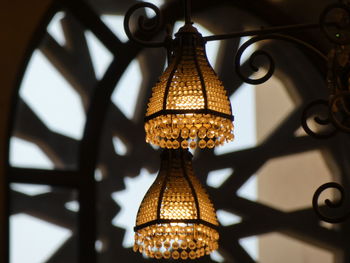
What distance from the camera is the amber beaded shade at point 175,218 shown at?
2697 mm

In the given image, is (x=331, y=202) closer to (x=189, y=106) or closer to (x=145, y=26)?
(x=189, y=106)

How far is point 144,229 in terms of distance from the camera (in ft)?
8.91

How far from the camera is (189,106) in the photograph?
8.61 ft

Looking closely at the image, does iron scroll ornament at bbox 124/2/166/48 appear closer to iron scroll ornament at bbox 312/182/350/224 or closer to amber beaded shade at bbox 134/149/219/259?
amber beaded shade at bbox 134/149/219/259

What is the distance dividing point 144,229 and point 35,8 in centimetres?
250

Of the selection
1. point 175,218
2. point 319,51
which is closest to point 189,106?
point 175,218

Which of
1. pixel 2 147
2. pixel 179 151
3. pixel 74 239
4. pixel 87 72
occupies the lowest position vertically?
pixel 179 151

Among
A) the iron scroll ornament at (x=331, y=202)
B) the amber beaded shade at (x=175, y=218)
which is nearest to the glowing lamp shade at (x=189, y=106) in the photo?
the amber beaded shade at (x=175, y=218)

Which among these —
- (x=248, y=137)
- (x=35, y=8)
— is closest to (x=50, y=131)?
(x=35, y=8)

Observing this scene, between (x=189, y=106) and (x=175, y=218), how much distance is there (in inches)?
11.5

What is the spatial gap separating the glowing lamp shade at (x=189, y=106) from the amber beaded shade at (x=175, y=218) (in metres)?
0.11

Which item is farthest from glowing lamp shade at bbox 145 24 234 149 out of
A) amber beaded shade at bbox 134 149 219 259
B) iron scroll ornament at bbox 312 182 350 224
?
iron scroll ornament at bbox 312 182 350 224

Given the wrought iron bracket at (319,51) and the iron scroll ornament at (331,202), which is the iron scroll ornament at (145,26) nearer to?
the wrought iron bracket at (319,51)

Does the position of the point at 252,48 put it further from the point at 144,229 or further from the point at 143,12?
the point at 144,229
